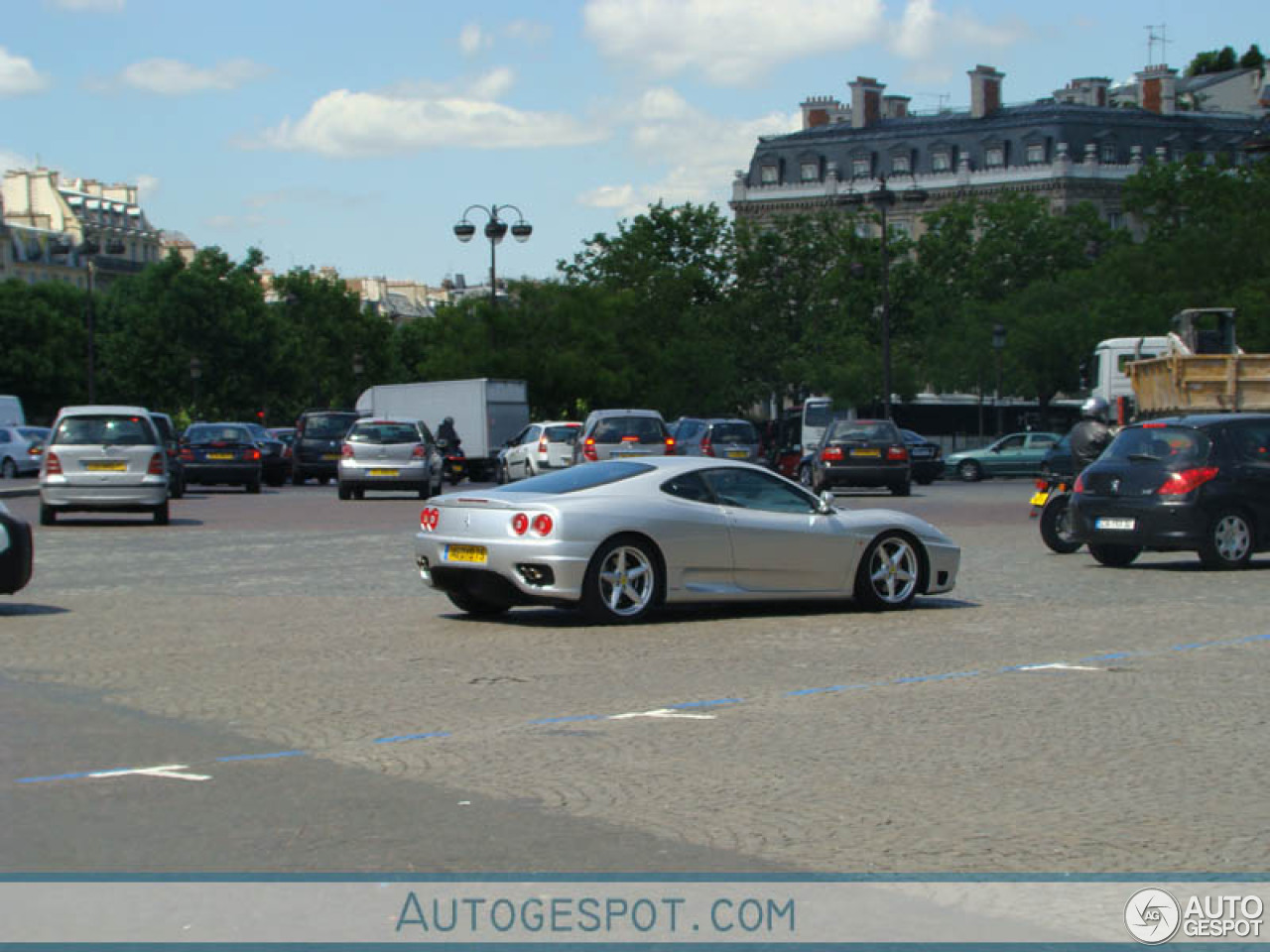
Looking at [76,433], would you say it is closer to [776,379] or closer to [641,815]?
[641,815]

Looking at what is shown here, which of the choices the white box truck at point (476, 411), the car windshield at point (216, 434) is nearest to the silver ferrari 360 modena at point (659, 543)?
the car windshield at point (216, 434)

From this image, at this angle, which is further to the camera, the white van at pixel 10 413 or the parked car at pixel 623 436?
the white van at pixel 10 413

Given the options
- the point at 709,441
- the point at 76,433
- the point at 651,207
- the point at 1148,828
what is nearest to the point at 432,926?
the point at 1148,828

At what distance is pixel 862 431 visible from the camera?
42.0 m

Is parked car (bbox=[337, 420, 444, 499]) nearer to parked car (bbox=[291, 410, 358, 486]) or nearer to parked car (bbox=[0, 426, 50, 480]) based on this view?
parked car (bbox=[291, 410, 358, 486])

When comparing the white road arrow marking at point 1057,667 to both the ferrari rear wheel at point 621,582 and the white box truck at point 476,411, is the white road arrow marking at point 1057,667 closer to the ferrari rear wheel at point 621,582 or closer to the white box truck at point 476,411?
the ferrari rear wheel at point 621,582

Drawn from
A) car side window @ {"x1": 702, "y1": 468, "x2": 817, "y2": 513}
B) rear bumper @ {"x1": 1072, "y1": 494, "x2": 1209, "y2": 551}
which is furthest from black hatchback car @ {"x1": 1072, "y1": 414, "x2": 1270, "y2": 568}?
car side window @ {"x1": 702, "y1": 468, "x2": 817, "y2": 513}

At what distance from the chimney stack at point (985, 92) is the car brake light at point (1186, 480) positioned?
377 ft

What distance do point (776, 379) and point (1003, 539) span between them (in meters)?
84.4

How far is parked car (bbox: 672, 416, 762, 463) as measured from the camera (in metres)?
48.6

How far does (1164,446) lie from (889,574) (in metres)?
5.52

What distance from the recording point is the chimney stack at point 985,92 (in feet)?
428

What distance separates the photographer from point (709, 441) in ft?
159

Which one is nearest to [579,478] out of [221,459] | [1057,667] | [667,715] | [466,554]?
[466,554]
